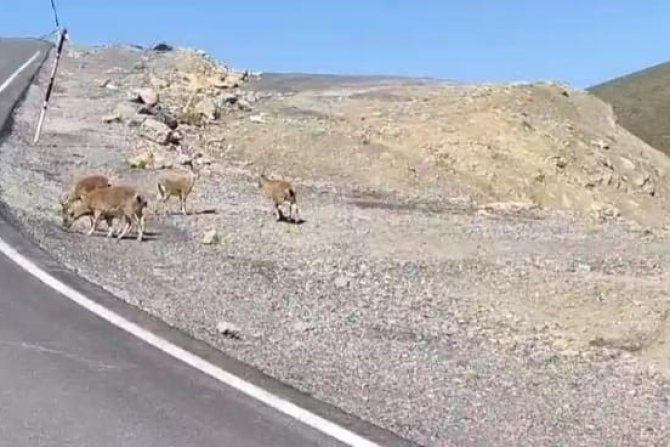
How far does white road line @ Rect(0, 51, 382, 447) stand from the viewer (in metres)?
7.08

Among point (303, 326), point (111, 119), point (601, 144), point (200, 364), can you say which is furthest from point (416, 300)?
point (601, 144)

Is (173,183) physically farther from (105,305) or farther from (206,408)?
(206,408)

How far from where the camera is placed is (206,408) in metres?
7.48

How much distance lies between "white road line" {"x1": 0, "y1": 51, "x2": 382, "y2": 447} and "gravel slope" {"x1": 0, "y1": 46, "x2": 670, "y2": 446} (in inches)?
15.0

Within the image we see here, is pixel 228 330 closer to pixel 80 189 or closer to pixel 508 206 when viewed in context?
pixel 80 189

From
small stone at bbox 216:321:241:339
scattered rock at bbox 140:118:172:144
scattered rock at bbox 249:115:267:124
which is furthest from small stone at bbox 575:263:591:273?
scattered rock at bbox 249:115:267:124

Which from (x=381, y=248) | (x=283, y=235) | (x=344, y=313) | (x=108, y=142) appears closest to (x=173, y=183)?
(x=283, y=235)

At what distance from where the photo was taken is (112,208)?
1541 cm

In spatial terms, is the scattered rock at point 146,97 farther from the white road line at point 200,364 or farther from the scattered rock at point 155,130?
the white road line at point 200,364

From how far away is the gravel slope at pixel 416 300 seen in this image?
835 centimetres

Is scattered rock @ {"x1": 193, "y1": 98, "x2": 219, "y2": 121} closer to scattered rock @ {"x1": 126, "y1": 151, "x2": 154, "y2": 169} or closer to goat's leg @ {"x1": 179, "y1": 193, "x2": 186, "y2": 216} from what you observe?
scattered rock @ {"x1": 126, "y1": 151, "x2": 154, "y2": 169}

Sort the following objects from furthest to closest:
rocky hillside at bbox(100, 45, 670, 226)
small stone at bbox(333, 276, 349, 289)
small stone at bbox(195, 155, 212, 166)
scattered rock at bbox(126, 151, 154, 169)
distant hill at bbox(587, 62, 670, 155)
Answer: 1. distant hill at bbox(587, 62, 670, 155)
2. rocky hillside at bbox(100, 45, 670, 226)
3. small stone at bbox(195, 155, 212, 166)
4. scattered rock at bbox(126, 151, 154, 169)
5. small stone at bbox(333, 276, 349, 289)

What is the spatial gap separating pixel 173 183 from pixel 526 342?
27.8ft

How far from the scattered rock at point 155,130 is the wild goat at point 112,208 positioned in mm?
12704
